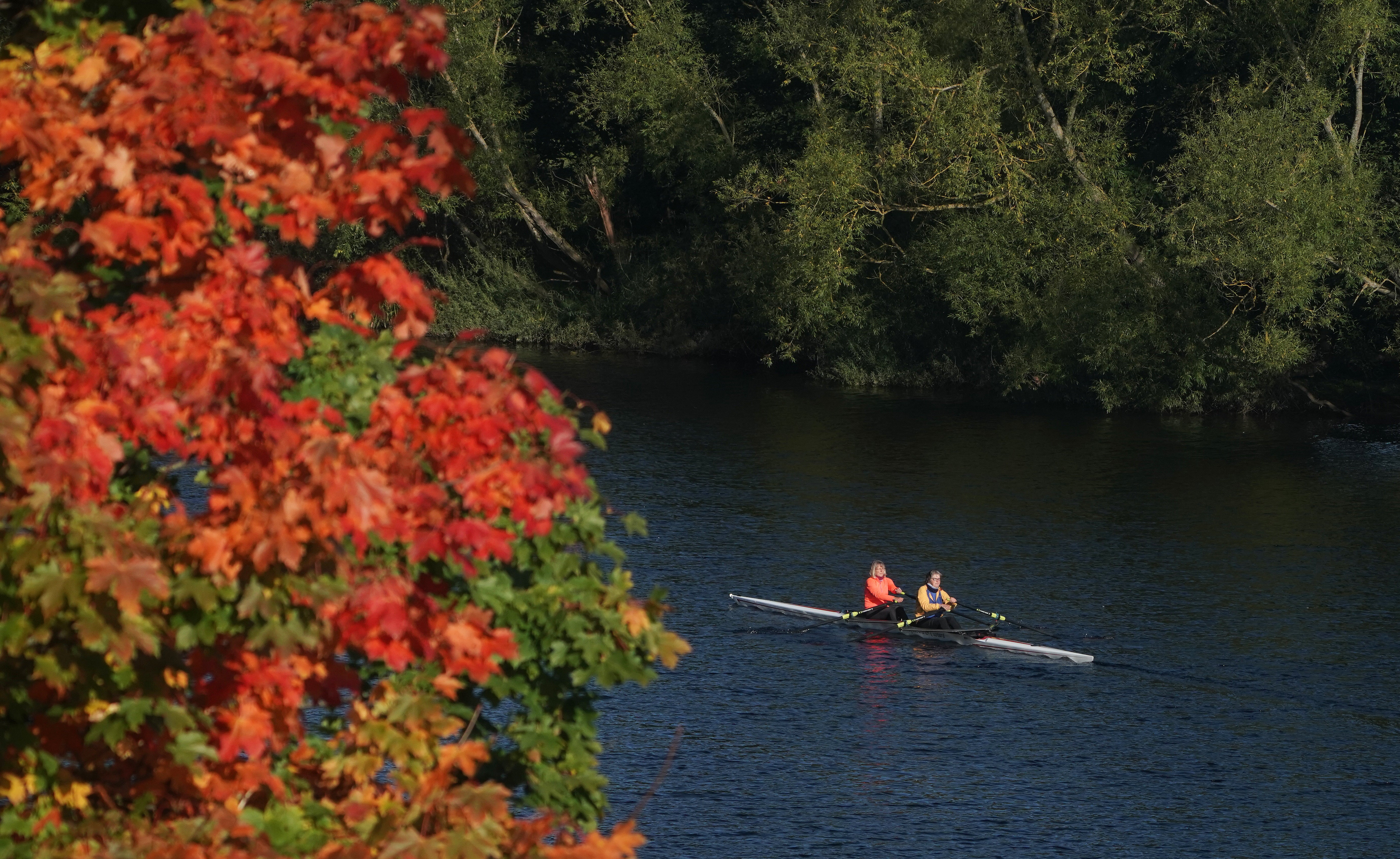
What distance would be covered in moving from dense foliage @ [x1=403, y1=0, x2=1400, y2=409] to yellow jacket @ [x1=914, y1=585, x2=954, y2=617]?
24.2 m

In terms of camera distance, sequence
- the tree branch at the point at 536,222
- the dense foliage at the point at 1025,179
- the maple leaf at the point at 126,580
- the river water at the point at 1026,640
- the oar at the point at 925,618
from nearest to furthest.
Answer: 1. the maple leaf at the point at 126,580
2. the river water at the point at 1026,640
3. the oar at the point at 925,618
4. the dense foliage at the point at 1025,179
5. the tree branch at the point at 536,222

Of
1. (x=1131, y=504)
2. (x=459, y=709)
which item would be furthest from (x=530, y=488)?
(x=1131, y=504)

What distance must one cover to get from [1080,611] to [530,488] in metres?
26.2

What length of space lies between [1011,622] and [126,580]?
24.1 meters

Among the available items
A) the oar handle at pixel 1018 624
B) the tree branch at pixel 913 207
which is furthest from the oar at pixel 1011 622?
the tree branch at pixel 913 207

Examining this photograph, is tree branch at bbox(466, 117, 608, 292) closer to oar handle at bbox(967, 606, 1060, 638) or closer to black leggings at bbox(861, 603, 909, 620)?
black leggings at bbox(861, 603, 909, 620)

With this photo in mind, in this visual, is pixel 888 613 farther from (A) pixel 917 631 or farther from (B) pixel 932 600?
(B) pixel 932 600

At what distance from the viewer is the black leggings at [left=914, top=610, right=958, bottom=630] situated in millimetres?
29750

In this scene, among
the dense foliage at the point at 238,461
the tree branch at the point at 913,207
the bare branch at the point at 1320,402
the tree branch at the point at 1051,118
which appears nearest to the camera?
the dense foliage at the point at 238,461

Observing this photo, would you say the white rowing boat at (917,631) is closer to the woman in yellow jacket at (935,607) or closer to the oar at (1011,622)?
the woman in yellow jacket at (935,607)

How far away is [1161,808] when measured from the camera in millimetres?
22172

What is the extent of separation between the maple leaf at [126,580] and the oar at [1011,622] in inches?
929

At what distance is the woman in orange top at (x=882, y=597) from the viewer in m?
30.0

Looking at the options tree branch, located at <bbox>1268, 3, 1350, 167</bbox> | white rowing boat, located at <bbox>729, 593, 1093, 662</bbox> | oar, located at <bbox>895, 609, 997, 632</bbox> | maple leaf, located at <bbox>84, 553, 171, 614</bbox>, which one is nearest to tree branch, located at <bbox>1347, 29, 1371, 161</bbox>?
tree branch, located at <bbox>1268, 3, 1350, 167</bbox>
